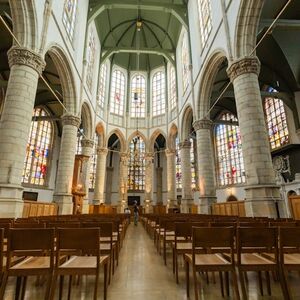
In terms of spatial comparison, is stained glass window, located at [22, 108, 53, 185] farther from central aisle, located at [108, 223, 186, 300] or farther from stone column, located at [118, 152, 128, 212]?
central aisle, located at [108, 223, 186, 300]

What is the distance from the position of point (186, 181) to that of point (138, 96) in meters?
12.3

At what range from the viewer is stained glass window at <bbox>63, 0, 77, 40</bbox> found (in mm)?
12312

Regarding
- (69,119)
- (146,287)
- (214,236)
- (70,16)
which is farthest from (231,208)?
(70,16)

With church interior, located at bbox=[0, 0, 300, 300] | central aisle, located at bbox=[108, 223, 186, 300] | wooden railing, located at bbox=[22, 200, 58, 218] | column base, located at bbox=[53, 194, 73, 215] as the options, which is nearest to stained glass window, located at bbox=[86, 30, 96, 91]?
church interior, located at bbox=[0, 0, 300, 300]

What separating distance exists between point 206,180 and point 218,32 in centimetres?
796

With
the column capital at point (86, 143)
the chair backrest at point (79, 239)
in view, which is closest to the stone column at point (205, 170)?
the column capital at point (86, 143)

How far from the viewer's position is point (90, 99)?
1758cm

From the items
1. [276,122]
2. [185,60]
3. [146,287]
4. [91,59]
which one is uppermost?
[185,60]

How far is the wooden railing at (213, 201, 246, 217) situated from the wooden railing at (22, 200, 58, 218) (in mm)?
8557

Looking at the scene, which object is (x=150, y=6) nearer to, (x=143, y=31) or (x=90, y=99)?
(x=143, y=31)

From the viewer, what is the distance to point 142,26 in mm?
22422

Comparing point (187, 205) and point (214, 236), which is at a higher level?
point (187, 205)

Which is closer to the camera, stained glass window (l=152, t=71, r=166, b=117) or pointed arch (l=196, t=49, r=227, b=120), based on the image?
pointed arch (l=196, t=49, r=227, b=120)

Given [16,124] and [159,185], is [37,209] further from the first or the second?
[159,185]
